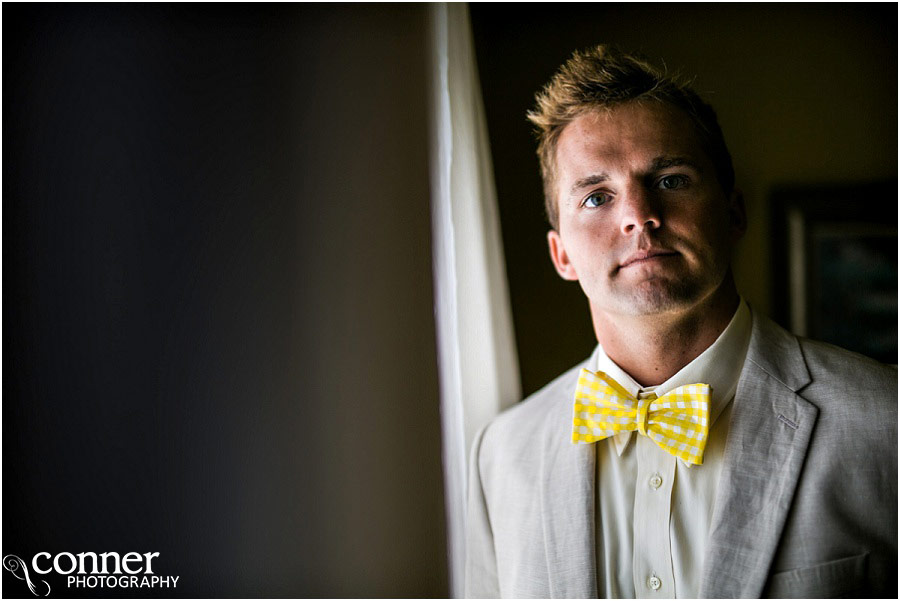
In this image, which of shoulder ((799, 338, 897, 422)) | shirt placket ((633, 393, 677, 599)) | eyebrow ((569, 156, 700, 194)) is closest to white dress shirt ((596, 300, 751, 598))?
shirt placket ((633, 393, 677, 599))

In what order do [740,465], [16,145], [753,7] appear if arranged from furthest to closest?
[16,145]
[753,7]
[740,465]

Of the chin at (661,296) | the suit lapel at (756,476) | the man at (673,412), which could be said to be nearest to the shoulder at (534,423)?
the man at (673,412)

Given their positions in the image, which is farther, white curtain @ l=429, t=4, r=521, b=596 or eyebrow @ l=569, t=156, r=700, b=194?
white curtain @ l=429, t=4, r=521, b=596

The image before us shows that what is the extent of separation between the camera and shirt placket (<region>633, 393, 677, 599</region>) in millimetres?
1000

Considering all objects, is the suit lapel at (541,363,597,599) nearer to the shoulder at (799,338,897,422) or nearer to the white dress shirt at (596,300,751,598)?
the white dress shirt at (596,300,751,598)

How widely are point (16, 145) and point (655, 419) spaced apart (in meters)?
1.14

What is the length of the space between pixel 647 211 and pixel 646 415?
289 mm

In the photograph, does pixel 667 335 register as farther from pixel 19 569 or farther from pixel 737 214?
pixel 19 569

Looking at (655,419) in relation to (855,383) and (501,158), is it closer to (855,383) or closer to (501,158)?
(855,383)

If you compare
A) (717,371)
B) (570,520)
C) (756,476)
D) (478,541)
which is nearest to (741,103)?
(717,371)

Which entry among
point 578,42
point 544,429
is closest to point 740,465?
point 544,429

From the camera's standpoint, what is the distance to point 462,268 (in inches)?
45.7

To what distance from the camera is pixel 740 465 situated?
99 cm

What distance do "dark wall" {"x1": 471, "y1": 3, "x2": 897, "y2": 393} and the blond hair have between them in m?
0.02
